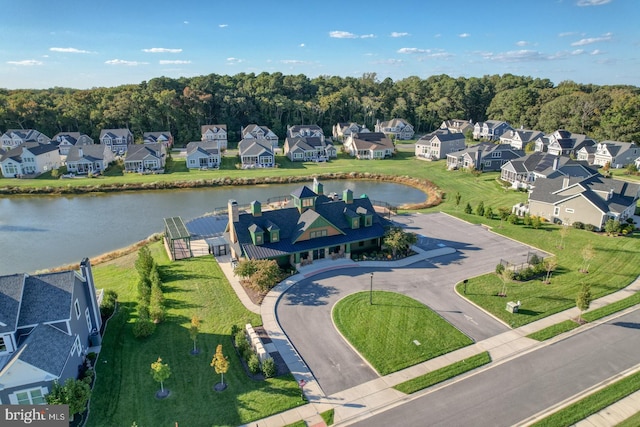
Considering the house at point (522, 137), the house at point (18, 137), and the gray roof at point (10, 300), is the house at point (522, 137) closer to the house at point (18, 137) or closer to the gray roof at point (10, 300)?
the gray roof at point (10, 300)

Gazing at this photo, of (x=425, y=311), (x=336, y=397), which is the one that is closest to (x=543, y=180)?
(x=425, y=311)

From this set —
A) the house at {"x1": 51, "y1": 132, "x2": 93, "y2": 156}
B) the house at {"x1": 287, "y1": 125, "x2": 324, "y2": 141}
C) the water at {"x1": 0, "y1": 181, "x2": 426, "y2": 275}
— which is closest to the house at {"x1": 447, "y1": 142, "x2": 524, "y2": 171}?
the water at {"x1": 0, "y1": 181, "x2": 426, "y2": 275}

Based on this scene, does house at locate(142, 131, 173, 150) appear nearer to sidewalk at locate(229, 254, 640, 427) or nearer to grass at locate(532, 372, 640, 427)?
sidewalk at locate(229, 254, 640, 427)

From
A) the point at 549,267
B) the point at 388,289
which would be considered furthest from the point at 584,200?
the point at 388,289

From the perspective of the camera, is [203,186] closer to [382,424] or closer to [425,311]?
[425,311]

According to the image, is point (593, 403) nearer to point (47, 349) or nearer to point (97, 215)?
point (47, 349)
